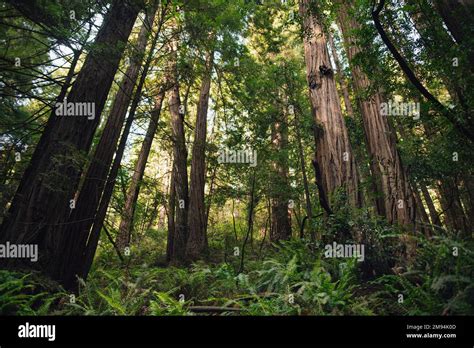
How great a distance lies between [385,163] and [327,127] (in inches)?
56.0

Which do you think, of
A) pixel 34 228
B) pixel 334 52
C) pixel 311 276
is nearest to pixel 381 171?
pixel 311 276

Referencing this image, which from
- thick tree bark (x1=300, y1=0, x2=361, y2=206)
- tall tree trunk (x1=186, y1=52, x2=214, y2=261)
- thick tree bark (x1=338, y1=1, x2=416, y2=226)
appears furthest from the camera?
tall tree trunk (x1=186, y1=52, x2=214, y2=261)

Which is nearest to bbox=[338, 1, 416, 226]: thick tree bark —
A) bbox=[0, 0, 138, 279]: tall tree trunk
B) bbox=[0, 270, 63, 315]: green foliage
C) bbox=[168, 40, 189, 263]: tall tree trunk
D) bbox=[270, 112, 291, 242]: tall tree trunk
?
bbox=[270, 112, 291, 242]: tall tree trunk

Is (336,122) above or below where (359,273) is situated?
above

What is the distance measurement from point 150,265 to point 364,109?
7.44 m

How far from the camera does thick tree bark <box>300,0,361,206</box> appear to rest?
583 cm

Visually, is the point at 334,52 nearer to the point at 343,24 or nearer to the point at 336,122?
the point at 343,24

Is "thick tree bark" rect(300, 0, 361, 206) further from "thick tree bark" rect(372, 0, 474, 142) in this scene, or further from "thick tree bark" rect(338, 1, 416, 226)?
"thick tree bark" rect(372, 0, 474, 142)

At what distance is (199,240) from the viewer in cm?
897

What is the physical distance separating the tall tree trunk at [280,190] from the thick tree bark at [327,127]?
4.93 feet

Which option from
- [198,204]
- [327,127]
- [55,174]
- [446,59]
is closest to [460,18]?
[446,59]

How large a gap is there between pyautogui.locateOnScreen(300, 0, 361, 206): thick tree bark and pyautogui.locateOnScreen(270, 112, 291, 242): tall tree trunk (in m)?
1.50

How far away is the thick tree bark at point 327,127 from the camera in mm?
5832

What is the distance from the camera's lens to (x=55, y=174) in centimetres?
432
